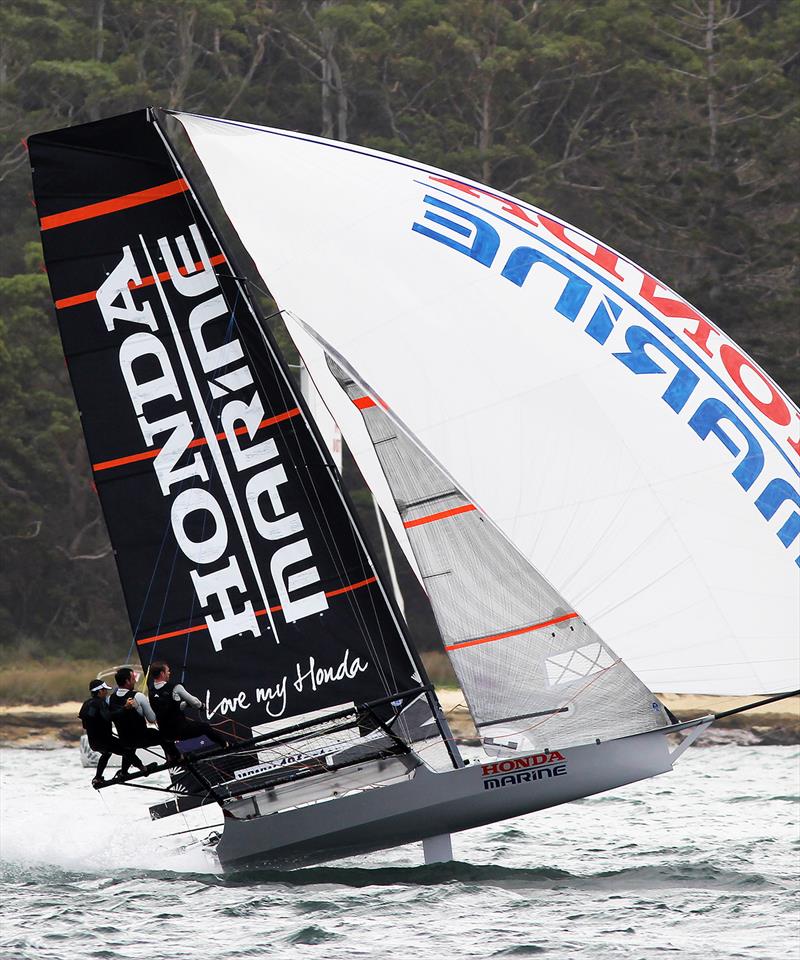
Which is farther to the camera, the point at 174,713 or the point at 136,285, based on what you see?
the point at 136,285

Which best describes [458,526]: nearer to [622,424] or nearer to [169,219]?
[622,424]

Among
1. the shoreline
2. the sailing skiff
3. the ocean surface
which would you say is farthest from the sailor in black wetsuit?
the shoreline

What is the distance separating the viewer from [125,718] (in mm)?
9141

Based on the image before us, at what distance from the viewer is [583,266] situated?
372 inches

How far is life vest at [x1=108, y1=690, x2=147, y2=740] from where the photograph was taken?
30.0 ft

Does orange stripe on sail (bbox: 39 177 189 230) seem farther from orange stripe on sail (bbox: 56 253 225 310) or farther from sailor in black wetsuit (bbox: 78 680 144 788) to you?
sailor in black wetsuit (bbox: 78 680 144 788)

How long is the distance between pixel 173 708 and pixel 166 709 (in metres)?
0.04

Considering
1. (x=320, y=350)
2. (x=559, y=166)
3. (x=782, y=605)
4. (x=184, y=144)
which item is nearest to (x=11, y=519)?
(x=184, y=144)

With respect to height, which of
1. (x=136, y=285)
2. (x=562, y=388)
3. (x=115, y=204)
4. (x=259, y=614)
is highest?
(x=115, y=204)

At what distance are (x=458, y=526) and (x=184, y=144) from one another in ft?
75.5

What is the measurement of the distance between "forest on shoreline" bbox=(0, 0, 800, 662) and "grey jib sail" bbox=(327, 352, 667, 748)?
1652 centimetres

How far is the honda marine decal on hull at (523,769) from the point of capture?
9.06m

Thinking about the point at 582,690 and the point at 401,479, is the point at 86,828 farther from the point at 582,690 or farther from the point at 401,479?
the point at 582,690

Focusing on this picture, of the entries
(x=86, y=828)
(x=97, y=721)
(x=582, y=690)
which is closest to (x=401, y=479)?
(x=582, y=690)
